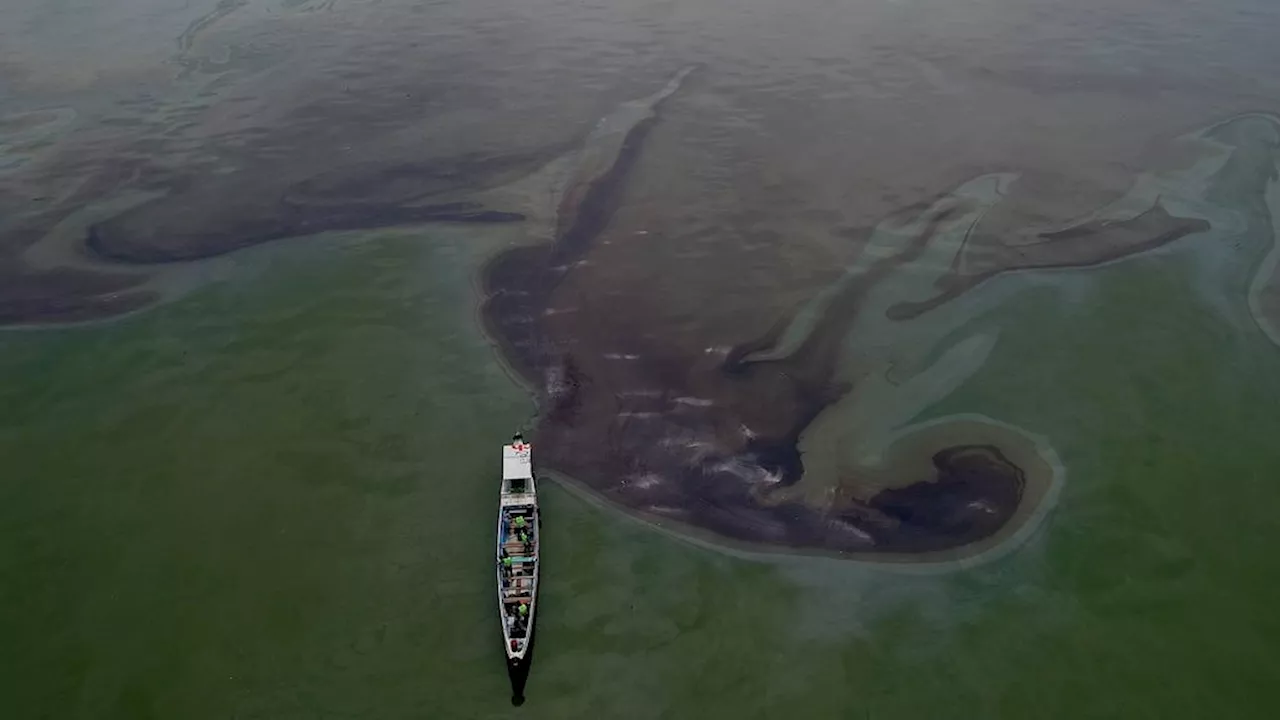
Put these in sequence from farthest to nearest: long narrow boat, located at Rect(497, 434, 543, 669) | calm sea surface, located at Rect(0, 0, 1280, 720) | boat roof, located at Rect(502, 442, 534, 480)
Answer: boat roof, located at Rect(502, 442, 534, 480) → calm sea surface, located at Rect(0, 0, 1280, 720) → long narrow boat, located at Rect(497, 434, 543, 669)

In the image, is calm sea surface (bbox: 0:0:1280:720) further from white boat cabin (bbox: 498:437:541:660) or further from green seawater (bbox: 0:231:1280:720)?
white boat cabin (bbox: 498:437:541:660)

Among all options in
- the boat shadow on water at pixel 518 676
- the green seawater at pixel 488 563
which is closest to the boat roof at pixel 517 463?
the green seawater at pixel 488 563

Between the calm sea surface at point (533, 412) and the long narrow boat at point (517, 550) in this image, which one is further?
the calm sea surface at point (533, 412)

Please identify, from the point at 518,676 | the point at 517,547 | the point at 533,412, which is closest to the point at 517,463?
the point at 517,547

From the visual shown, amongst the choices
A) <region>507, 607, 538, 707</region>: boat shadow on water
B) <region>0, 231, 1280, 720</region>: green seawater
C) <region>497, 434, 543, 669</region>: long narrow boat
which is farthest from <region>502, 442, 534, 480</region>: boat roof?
<region>507, 607, 538, 707</region>: boat shadow on water

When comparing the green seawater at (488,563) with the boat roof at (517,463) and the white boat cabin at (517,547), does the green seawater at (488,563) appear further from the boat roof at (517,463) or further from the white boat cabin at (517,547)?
the boat roof at (517,463)

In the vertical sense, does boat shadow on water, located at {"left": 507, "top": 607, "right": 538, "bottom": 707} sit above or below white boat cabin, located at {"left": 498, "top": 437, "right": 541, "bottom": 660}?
below

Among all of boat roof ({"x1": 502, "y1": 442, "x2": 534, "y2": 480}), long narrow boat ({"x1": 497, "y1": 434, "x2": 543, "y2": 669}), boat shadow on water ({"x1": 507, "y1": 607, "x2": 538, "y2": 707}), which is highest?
boat roof ({"x1": 502, "y1": 442, "x2": 534, "y2": 480})

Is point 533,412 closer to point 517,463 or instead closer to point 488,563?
point 517,463
